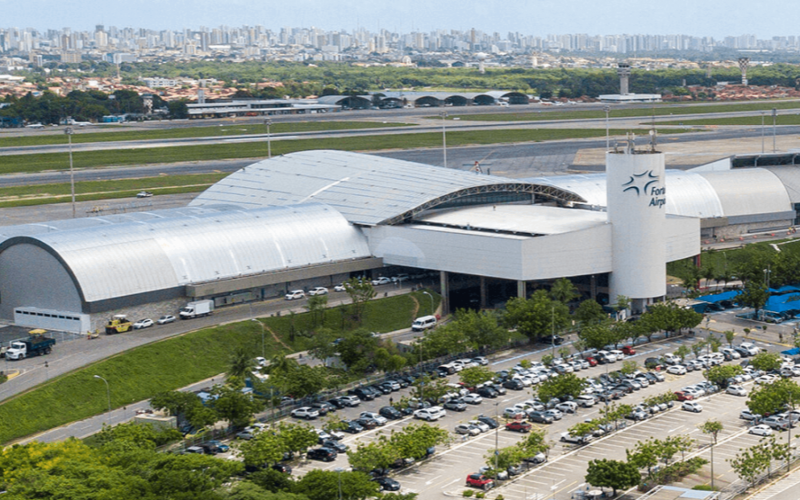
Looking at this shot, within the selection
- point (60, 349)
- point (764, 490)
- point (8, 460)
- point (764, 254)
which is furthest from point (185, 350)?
point (764, 254)

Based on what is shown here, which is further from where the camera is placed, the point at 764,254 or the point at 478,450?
the point at 764,254

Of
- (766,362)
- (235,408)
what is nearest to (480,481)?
(235,408)

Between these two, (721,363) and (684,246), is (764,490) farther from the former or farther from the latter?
(684,246)

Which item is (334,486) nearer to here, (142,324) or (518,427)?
(518,427)

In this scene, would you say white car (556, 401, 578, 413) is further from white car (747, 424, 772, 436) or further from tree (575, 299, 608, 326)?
tree (575, 299, 608, 326)

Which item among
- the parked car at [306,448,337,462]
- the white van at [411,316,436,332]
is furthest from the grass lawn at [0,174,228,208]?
the parked car at [306,448,337,462]
